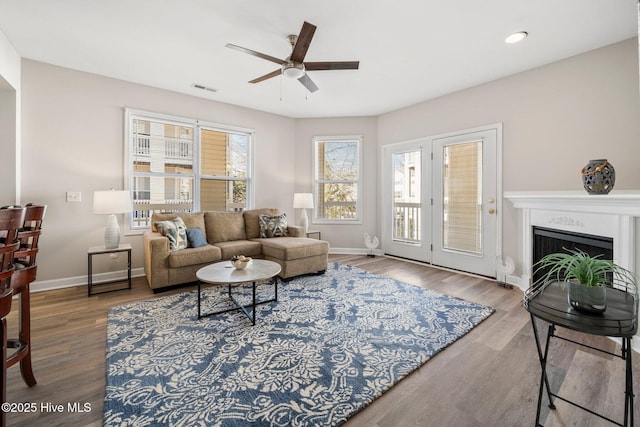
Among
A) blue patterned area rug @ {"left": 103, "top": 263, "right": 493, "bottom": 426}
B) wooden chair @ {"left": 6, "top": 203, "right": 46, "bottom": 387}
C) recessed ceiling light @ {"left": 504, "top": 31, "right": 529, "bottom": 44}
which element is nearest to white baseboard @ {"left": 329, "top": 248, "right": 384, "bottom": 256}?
blue patterned area rug @ {"left": 103, "top": 263, "right": 493, "bottom": 426}

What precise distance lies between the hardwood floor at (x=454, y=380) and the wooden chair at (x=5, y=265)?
0.47m

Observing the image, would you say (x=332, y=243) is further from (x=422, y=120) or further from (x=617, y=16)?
(x=617, y=16)

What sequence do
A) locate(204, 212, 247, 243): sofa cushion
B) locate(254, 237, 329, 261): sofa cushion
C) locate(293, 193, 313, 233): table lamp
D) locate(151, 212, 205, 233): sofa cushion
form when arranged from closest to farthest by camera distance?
1. locate(254, 237, 329, 261): sofa cushion
2. locate(151, 212, 205, 233): sofa cushion
3. locate(204, 212, 247, 243): sofa cushion
4. locate(293, 193, 313, 233): table lamp

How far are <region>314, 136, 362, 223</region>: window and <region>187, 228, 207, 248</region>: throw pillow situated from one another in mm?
2408

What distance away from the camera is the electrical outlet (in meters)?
3.43

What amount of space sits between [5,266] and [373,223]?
15.8 ft

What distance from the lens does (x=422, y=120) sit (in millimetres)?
4574

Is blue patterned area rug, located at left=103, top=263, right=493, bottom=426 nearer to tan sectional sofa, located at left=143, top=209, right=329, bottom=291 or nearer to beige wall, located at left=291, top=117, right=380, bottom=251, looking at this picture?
tan sectional sofa, located at left=143, top=209, right=329, bottom=291

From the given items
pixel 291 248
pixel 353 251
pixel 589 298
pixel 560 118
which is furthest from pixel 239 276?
pixel 560 118

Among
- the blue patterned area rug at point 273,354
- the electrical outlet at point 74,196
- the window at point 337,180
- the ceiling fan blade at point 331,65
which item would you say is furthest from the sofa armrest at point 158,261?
the window at point 337,180

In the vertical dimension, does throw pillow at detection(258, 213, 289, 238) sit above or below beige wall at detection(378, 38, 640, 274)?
below

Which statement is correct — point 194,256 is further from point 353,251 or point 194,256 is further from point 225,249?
point 353,251

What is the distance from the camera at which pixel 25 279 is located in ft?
4.97

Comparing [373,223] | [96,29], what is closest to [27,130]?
[96,29]
